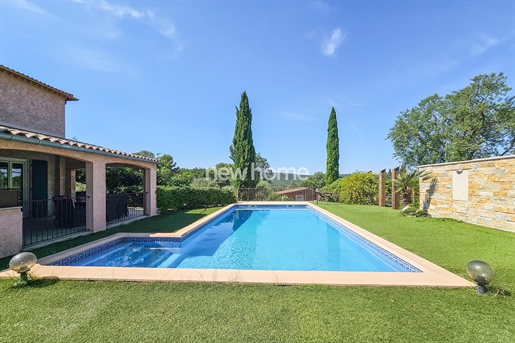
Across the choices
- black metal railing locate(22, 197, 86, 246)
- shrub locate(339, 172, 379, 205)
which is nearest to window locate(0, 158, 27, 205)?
black metal railing locate(22, 197, 86, 246)

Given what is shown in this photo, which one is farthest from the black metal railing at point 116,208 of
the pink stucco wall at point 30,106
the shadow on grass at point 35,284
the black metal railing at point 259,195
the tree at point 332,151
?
the tree at point 332,151

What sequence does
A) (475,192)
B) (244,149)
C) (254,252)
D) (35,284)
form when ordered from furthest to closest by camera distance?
(244,149) < (475,192) < (254,252) < (35,284)

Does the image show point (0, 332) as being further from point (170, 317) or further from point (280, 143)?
point (280, 143)

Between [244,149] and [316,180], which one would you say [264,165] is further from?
[244,149]

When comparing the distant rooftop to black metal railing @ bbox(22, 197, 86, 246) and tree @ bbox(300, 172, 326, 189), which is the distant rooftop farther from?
tree @ bbox(300, 172, 326, 189)

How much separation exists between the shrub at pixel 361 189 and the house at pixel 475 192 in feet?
21.2

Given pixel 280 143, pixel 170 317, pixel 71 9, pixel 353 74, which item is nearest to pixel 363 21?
pixel 353 74

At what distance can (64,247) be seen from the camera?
6312 mm

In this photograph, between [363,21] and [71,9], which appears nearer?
[71,9]

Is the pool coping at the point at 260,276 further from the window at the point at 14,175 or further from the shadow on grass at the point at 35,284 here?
the window at the point at 14,175

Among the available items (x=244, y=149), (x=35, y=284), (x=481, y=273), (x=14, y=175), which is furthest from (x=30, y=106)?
(x=244, y=149)

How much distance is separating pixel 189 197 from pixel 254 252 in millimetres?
9943

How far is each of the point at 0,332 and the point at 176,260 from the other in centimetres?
388

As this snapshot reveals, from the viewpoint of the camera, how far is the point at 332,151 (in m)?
27.9
